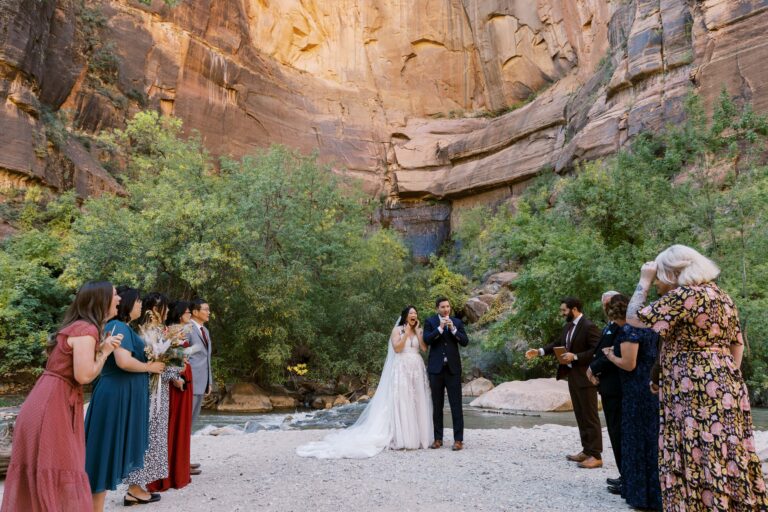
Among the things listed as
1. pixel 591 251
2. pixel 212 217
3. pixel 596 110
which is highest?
pixel 596 110

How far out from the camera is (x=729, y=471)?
302cm

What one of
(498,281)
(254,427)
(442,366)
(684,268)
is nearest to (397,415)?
(442,366)

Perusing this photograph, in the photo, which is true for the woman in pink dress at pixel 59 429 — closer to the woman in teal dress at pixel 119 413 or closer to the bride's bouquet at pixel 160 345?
the woman in teal dress at pixel 119 413

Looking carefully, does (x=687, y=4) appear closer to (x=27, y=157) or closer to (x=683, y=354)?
→ (x=683, y=354)

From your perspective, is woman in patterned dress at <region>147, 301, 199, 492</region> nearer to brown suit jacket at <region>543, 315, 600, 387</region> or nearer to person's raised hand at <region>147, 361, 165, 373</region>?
person's raised hand at <region>147, 361, 165, 373</region>

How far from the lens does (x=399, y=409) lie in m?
6.65

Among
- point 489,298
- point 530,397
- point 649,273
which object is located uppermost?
point 489,298

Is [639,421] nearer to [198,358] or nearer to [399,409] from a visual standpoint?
[399,409]

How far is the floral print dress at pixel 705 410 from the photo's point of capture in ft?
9.91

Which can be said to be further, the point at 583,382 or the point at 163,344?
the point at 583,382

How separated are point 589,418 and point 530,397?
8.06 m

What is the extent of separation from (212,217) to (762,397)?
15.4 meters

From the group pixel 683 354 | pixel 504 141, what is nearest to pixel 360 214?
pixel 504 141

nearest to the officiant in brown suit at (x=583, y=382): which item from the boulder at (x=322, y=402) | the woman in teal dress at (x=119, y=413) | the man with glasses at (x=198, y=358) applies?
the man with glasses at (x=198, y=358)
